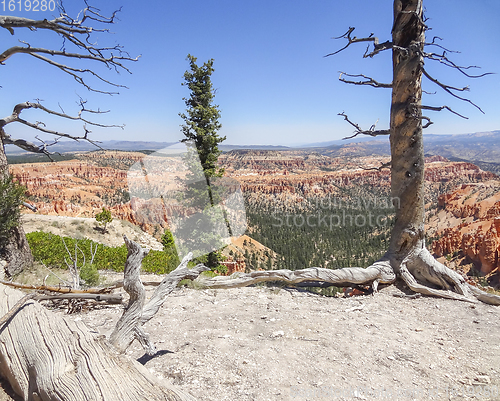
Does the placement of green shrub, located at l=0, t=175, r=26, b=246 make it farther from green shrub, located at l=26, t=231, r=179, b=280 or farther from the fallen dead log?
the fallen dead log

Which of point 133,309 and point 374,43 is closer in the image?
point 133,309

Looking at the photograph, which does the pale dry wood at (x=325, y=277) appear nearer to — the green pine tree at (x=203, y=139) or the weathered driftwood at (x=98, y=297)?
the weathered driftwood at (x=98, y=297)

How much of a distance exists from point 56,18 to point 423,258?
9.38 metres

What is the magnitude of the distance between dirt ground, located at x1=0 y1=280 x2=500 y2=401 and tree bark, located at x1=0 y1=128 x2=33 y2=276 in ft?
13.1

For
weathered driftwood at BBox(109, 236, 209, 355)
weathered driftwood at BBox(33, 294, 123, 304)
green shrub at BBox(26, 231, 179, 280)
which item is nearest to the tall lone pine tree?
weathered driftwood at BBox(33, 294, 123, 304)

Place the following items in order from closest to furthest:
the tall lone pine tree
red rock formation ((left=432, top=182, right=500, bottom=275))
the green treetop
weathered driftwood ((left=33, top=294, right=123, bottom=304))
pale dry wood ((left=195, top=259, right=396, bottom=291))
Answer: weathered driftwood ((left=33, top=294, right=123, bottom=304)), the tall lone pine tree, pale dry wood ((left=195, top=259, right=396, bottom=291)), the green treetop, red rock formation ((left=432, top=182, right=500, bottom=275))

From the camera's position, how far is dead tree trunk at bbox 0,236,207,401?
2105 mm

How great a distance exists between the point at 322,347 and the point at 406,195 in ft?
13.0

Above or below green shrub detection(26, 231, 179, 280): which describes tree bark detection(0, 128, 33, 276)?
above

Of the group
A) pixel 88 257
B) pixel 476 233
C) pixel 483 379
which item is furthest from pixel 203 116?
pixel 476 233

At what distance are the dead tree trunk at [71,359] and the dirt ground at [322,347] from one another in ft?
0.90

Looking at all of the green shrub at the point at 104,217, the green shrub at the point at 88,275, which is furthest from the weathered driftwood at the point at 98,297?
the green shrub at the point at 104,217

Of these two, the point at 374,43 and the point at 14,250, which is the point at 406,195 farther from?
the point at 14,250

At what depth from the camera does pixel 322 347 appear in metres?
3.62
